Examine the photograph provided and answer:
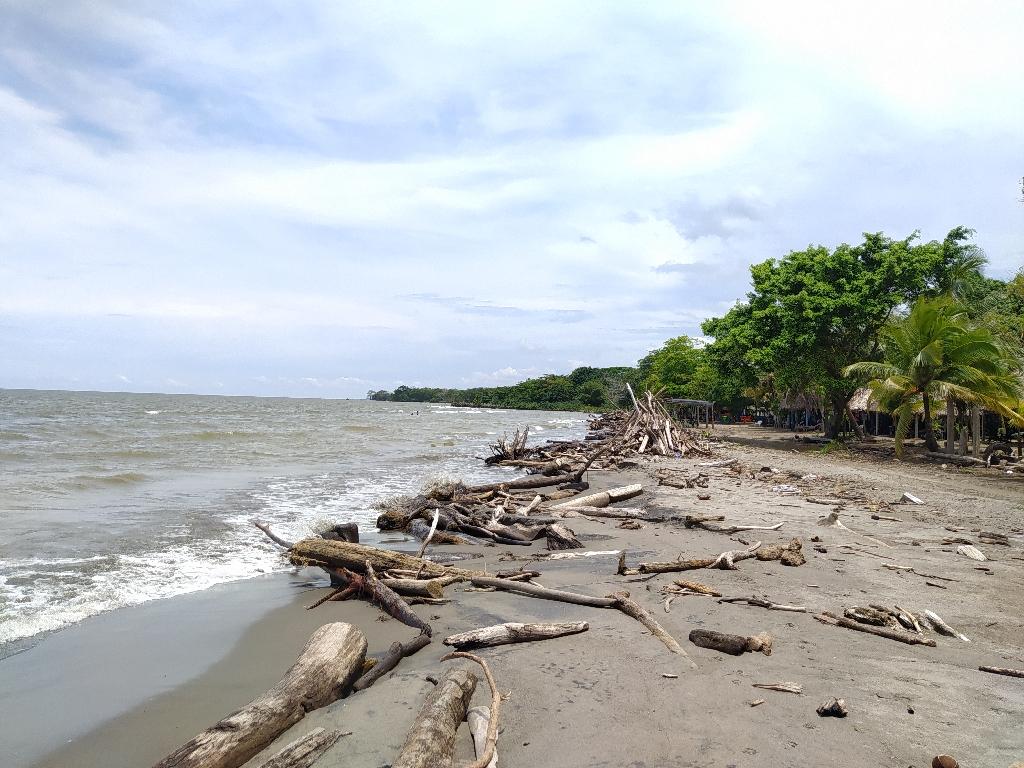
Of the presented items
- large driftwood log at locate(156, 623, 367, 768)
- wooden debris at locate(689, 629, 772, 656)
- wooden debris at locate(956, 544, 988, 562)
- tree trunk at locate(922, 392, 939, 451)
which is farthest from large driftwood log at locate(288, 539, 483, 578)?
tree trunk at locate(922, 392, 939, 451)

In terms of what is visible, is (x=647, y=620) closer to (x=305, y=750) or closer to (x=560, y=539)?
(x=305, y=750)

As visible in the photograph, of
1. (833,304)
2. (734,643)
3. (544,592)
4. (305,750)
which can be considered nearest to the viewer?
(305,750)

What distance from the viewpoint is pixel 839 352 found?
84.8ft

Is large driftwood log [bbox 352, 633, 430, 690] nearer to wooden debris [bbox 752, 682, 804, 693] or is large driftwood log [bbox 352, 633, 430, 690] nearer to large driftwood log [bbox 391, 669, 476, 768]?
large driftwood log [bbox 391, 669, 476, 768]

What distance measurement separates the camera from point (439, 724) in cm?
351

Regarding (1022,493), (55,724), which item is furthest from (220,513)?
(1022,493)

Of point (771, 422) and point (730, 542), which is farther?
point (771, 422)

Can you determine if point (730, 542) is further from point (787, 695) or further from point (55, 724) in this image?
point (55, 724)

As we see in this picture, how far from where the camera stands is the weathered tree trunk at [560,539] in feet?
29.7

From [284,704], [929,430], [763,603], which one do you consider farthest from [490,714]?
[929,430]

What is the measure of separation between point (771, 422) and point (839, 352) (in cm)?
2930

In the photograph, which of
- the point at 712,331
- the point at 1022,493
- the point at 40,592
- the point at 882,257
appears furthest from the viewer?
the point at 712,331

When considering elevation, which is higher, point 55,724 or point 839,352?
point 839,352

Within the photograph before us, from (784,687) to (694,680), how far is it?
57 centimetres
